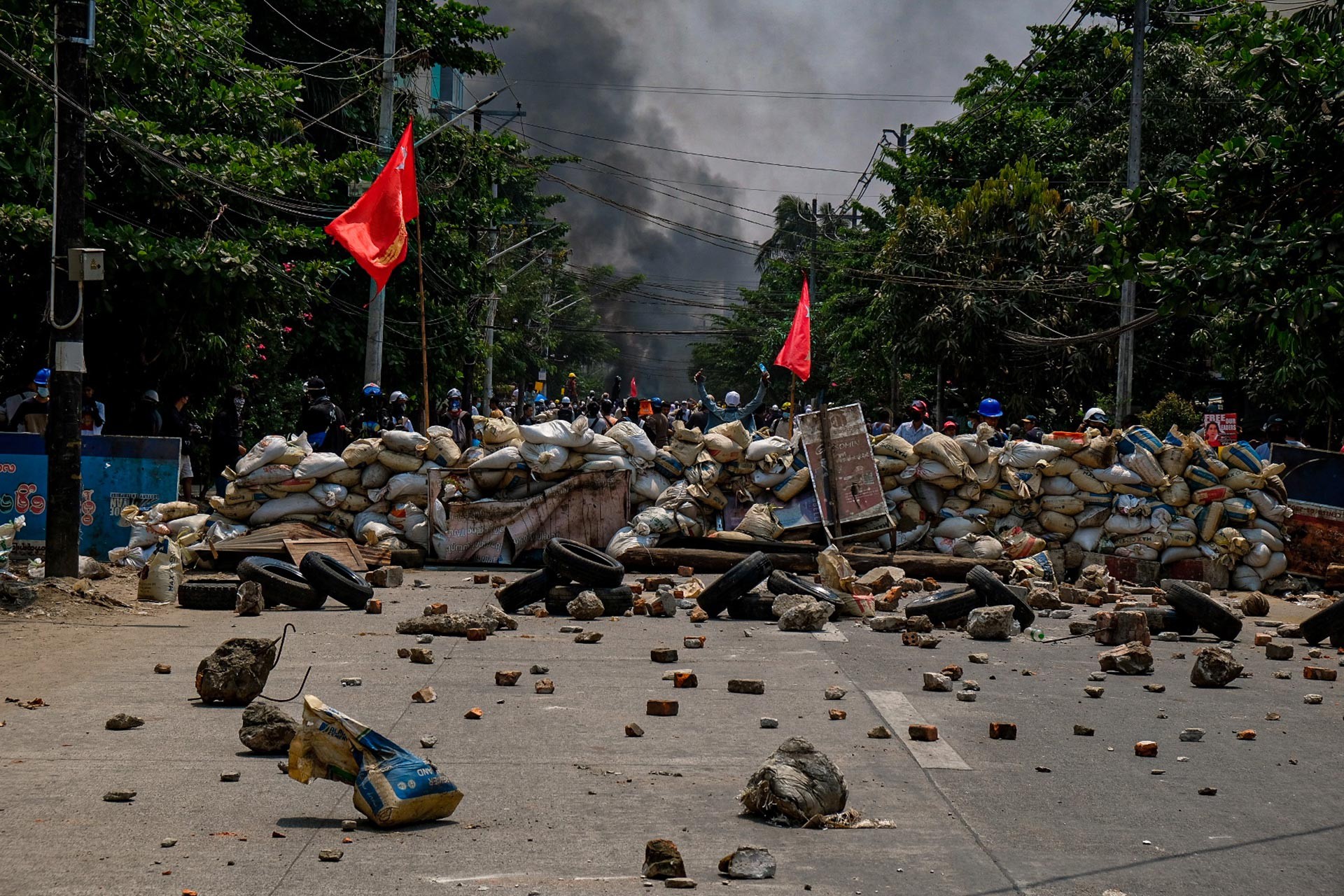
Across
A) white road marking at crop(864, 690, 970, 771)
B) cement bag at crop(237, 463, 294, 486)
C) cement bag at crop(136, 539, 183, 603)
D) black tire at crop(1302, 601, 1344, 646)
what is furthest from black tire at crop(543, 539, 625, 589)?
black tire at crop(1302, 601, 1344, 646)

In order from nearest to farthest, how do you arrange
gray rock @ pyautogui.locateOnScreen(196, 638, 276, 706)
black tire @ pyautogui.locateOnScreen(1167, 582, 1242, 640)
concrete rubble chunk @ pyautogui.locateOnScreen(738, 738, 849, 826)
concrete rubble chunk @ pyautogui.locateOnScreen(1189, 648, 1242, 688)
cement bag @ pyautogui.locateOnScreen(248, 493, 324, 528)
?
concrete rubble chunk @ pyautogui.locateOnScreen(738, 738, 849, 826), gray rock @ pyautogui.locateOnScreen(196, 638, 276, 706), concrete rubble chunk @ pyautogui.locateOnScreen(1189, 648, 1242, 688), black tire @ pyautogui.locateOnScreen(1167, 582, 1242, 640), cement bag @ pyautogui.locateOnScreen(248, 493, 324, 528)

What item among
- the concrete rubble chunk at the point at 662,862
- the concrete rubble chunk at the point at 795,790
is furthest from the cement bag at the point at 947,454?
the concrete rubble chunk at the point at 662,862

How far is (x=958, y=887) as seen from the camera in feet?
12.5

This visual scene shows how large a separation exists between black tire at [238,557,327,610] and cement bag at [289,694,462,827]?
565 cm

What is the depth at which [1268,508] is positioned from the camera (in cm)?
1286

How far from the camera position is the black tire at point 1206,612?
931 cm

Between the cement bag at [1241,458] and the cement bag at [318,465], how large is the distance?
8818mm

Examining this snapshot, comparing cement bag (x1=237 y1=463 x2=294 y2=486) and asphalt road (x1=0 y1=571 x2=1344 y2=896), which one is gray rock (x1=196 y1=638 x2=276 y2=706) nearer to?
asphalt road (x1=0 y1=571 x2=1344 y2=896)

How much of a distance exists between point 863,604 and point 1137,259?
328cm

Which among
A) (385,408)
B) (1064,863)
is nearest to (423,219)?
(385,408)

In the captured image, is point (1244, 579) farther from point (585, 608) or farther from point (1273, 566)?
point (585, 608)

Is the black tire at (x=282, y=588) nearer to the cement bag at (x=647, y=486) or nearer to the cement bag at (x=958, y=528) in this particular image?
the cement bag at (x=647, y=486)

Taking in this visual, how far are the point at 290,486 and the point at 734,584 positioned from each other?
17.5ft

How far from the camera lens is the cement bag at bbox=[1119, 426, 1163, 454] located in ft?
43.9
